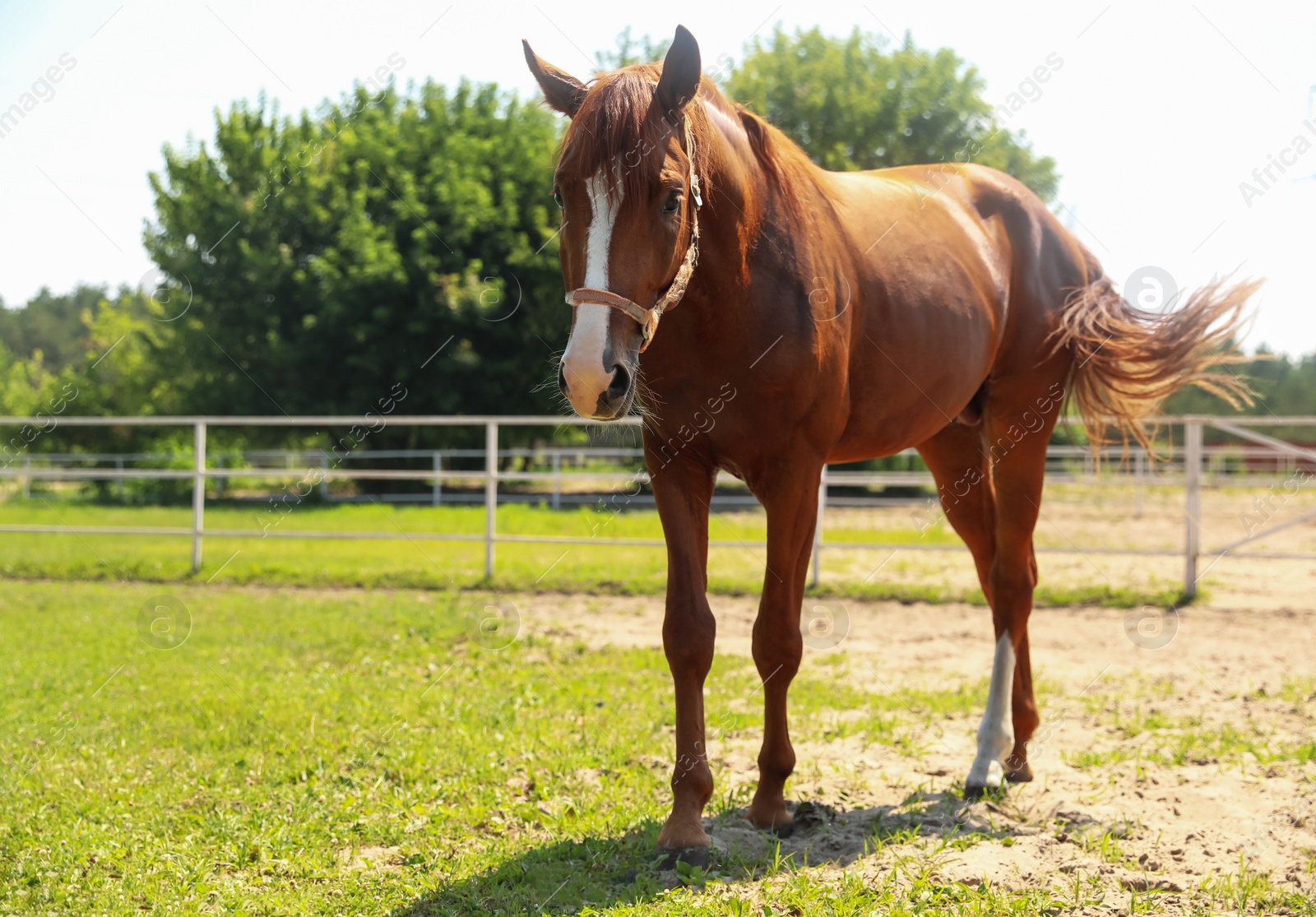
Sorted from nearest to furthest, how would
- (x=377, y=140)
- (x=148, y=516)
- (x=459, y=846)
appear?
(x=459, y=846) < (x=148, y=516) < (x=377, y=140)

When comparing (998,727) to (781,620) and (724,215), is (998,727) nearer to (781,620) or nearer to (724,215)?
(781,620)

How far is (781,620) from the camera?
2818mm

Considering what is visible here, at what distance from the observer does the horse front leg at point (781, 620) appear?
8.98 feet

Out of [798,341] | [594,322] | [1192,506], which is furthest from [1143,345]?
[1192,506]

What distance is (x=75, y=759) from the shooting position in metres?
3.62

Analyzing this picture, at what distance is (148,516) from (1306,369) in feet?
243

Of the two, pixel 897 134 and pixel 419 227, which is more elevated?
pixel 897 134

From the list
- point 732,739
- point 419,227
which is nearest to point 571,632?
point 732,739

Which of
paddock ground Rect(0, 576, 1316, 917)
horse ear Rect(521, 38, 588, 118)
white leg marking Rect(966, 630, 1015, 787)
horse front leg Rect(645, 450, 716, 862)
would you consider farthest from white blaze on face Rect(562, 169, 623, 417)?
white leg marking Rect(966, 630, 1015, 787)

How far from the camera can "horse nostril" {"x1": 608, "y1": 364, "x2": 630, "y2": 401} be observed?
7.03 feet

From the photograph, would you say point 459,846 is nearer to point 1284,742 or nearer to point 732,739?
point 732,739

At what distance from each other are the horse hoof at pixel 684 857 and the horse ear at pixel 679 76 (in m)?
1.98

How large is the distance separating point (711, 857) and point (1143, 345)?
111 inches

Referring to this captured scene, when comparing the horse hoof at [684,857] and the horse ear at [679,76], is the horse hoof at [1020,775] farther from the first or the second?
the horse ear at [679,76]
